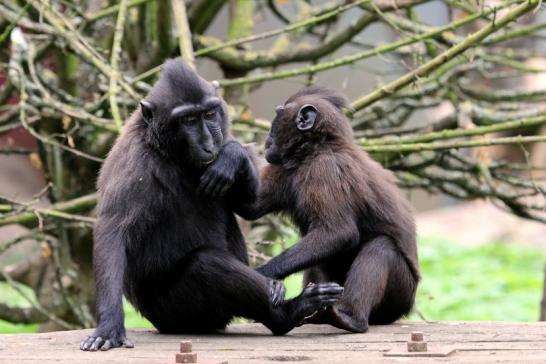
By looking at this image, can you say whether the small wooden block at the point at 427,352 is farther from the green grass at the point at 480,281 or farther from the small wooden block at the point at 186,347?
the green grass at the point at 480,281

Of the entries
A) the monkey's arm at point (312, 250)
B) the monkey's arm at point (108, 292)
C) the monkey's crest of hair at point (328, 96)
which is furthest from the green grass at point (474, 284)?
the monkey's arm at point (108, 292)

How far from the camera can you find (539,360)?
3.89 meters

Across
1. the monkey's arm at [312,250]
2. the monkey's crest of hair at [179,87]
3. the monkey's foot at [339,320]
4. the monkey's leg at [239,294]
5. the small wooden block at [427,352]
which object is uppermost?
the monkey's crest of hair at [179,87]

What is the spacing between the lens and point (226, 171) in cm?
527

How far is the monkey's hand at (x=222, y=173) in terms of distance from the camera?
17.3 ft

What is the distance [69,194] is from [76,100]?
0.98 metres

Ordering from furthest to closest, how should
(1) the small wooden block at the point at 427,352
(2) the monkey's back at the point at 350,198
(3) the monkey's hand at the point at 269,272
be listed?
(2) the monkey's back at the point at 350,198, (3) the monkey's hand at the point at 269,272, (1) the small wooden block at the point at 427,352

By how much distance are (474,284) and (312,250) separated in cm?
983

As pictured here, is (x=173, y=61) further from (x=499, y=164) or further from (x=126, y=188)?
(x=499, y=164)

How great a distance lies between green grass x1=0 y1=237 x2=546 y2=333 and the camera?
12664mm

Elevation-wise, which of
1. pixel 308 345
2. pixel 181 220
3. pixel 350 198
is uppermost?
pixel 350 198

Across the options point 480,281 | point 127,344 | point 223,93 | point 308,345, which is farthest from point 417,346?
point 480,281

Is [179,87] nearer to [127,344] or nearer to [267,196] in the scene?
[267,196]

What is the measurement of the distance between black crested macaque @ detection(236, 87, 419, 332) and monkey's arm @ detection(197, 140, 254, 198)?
1.09ft
